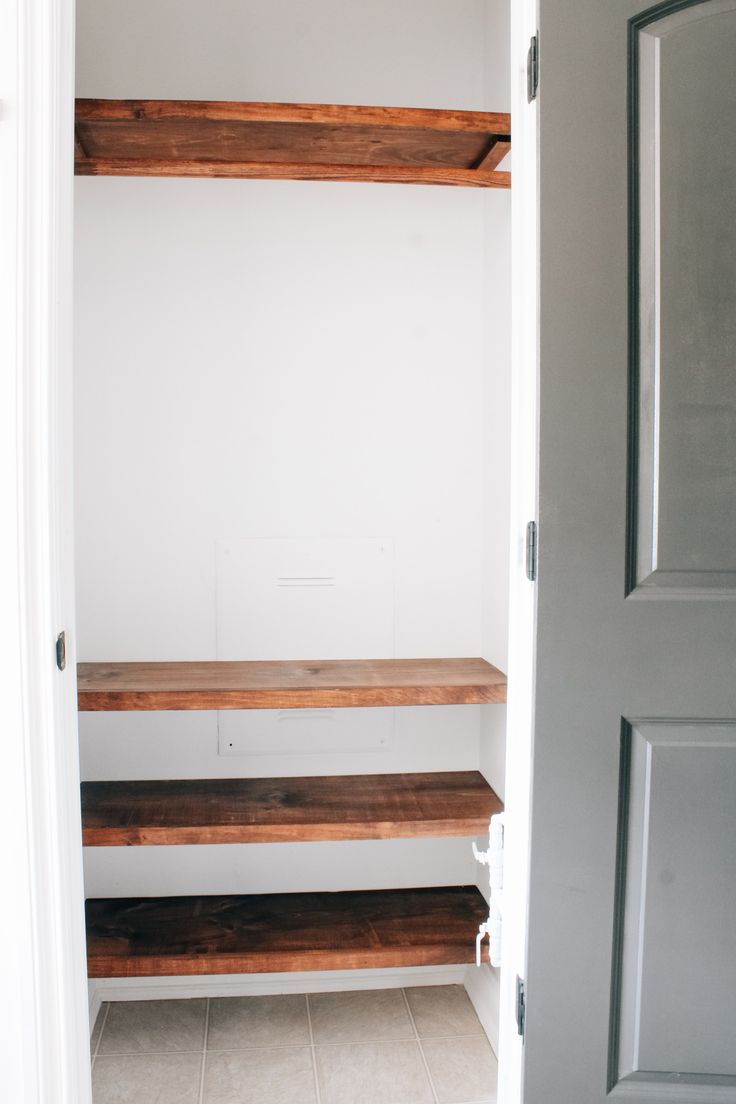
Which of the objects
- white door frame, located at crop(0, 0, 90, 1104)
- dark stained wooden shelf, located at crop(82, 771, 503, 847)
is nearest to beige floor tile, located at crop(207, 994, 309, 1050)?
dark stained wooden shelf, located at crop(82, 771, 503, 847)

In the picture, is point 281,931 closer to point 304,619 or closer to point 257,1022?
point 257,1022

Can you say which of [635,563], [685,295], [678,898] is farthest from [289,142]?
[678,898]

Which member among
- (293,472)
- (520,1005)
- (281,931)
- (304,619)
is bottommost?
(281,931)

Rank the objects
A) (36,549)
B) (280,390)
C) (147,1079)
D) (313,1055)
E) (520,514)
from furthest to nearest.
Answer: (280,390), (313,1055), (147,1079), (520,514), (36,549)

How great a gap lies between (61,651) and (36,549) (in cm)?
18

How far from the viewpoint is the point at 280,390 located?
2.44m

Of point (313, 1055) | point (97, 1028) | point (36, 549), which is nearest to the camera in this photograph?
point (36, 549)

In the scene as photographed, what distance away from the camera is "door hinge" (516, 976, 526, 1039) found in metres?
1.55

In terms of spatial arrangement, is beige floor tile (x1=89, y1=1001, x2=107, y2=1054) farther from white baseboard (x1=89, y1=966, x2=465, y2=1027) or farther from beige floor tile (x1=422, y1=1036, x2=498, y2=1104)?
beige floor tile (x1=422, y1=1036, x2=498, y2=1104)

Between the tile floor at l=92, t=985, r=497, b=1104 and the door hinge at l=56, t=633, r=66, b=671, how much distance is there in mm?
1167

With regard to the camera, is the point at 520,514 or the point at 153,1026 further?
the point at 153,1026

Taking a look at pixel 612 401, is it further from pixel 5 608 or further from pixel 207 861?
pixel 207 861

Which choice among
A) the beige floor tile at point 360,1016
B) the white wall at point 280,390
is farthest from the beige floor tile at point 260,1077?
the white wall at point 280,390

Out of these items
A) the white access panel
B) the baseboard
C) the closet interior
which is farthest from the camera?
the white access panel
